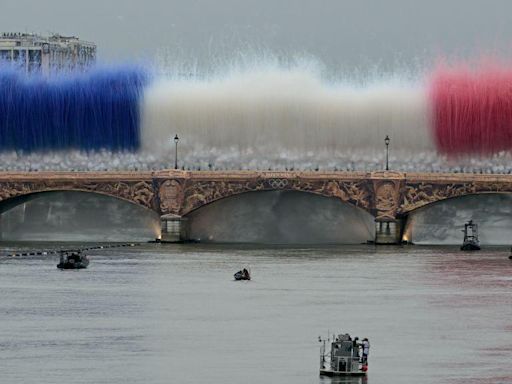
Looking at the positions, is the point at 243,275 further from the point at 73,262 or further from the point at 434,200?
the point at 434,200

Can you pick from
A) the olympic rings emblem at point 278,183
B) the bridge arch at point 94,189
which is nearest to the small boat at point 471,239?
the olympic rings emblem at point 278,183

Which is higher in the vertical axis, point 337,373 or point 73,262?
point 73,262

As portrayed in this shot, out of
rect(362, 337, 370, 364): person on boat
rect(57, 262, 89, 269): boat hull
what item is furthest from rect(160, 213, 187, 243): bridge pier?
rect(362, 337, 370, 364): person on boat

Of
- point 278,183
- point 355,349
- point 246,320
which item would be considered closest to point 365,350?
point 355,349

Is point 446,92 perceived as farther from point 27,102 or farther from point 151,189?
point 27,102

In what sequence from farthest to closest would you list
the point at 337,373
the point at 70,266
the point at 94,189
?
1. the point at 94,189
2. the point at 70,266
3. the point at 337,373

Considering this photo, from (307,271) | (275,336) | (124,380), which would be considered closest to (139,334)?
(275,336)

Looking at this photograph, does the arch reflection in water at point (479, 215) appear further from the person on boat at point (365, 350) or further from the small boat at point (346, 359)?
the small boat at point (346, 359)
